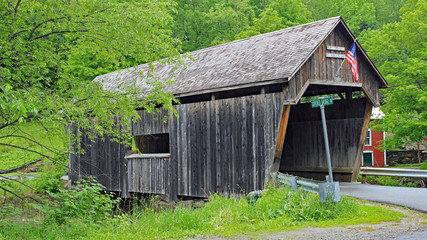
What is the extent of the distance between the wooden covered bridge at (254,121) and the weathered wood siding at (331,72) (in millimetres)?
28

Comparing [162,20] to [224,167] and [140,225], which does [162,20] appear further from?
[224,167]

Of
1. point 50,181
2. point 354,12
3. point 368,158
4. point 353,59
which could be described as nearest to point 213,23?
point 354,12

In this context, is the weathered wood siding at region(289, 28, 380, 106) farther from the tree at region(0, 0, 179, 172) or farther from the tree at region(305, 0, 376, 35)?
the tree at region(305, 0, 376, 35)

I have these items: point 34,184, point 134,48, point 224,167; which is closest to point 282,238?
point 134,48

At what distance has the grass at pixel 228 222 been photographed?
7.20 metres

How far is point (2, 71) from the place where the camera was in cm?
826

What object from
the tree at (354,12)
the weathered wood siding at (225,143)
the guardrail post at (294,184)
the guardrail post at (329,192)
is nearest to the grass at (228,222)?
the guardrail post at (329,192)

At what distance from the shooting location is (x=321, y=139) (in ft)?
51.2

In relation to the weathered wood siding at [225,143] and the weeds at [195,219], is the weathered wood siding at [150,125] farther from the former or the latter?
the weeds at [195,219]

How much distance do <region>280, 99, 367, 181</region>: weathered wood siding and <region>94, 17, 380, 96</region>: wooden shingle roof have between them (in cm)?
315

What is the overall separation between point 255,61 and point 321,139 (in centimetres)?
418

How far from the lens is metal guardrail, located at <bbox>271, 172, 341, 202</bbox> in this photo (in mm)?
8258

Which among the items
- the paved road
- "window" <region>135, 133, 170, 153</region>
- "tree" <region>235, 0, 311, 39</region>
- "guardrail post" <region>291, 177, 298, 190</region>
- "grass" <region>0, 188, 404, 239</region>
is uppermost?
"tree" <region>235, 0, 311, 39</region>

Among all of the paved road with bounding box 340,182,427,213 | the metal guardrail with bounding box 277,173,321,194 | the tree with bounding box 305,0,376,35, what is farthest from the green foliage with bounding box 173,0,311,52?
the metal guardrail with bounding box 277,173,321,194
